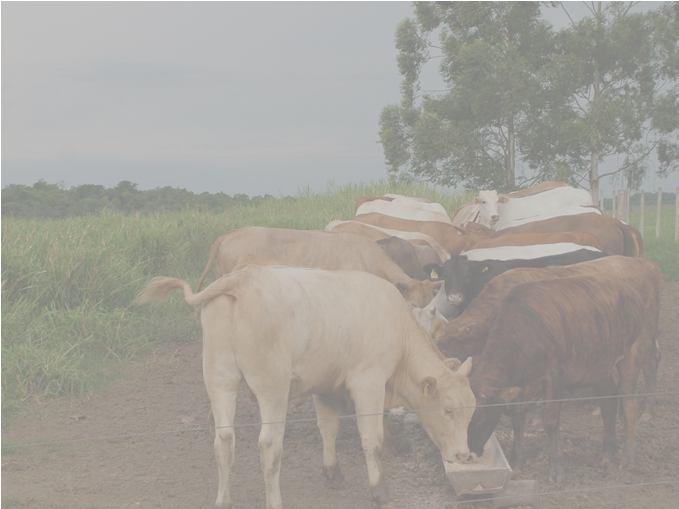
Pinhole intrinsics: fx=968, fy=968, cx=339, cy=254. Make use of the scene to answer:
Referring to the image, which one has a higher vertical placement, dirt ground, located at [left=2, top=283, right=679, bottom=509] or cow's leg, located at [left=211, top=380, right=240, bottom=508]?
cow's leg, located at [left=211, top=380, right=240, bottom=508]

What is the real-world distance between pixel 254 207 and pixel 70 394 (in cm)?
1351

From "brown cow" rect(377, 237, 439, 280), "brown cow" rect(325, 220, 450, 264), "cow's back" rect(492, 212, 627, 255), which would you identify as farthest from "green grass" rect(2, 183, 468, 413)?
"cow's back" rect(492, 212, 627, 255)

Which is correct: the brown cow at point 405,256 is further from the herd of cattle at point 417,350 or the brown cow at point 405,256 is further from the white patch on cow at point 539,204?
the white patch on cow at point 539,204

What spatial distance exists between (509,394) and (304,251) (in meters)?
4.36

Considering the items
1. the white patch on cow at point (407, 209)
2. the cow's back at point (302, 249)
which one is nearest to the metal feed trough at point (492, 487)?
the cow's back at point (302, 249)

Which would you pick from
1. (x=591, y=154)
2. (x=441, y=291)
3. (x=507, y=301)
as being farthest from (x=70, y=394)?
(x=591, y=154)

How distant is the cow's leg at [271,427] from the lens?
19.6ft

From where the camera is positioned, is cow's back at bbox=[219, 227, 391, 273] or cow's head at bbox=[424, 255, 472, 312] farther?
cow's back at bbox=[219, 227, 391, 273]

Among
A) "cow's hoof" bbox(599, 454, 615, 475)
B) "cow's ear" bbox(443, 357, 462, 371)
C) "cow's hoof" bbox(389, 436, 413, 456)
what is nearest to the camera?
"cow's ear" bbox(443, 357, 462, 371)

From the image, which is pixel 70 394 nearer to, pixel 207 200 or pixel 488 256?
pixel 488 256

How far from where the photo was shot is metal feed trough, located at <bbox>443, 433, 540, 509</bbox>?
6.39 meters

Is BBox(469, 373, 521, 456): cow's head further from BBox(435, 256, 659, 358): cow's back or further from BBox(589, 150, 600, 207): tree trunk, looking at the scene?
BBox(589, 150, 600, 207): tree trunk

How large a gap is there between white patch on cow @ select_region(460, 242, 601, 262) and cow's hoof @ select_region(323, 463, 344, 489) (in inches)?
154

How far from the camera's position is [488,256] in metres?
10.4
